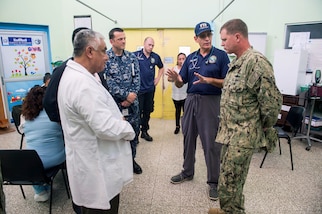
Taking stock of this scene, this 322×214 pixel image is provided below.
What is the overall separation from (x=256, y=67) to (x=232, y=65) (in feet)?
0.68

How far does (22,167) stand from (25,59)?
356 cm

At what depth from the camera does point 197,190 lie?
2.36m

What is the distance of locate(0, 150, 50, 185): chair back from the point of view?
1754 millimetres

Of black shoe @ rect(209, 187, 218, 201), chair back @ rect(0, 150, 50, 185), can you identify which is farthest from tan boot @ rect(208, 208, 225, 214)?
chair back @ rect(0, 150, 50, 185)

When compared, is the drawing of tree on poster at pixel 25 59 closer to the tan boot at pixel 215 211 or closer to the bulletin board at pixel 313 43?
the tan boot at pixel 215 211

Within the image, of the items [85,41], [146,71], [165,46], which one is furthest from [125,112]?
[165,46]

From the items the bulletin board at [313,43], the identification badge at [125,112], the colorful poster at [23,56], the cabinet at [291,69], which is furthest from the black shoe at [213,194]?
the colorful poster at [23,56]

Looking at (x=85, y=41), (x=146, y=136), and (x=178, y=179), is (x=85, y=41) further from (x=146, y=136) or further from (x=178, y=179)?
(x=146, y=136)

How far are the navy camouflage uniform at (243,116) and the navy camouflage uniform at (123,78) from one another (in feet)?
3.48

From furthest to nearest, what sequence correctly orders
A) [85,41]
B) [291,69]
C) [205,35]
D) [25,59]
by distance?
[25,59]
[291,69]
[205,35]
[85,41]

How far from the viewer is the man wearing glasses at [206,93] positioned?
2.11 meters

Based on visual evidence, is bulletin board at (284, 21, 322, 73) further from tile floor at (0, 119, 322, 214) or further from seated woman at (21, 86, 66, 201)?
seated woman at (21, 86, 66, 201)

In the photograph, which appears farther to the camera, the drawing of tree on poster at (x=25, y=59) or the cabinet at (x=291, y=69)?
the drawing of tree on poster at (x=25, y=59)

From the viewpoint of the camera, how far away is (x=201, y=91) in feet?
7.08
